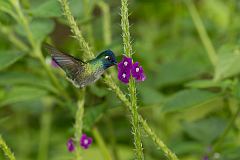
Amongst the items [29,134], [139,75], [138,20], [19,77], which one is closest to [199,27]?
[19,77]

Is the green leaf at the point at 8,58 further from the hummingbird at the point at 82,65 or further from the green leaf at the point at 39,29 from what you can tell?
the hummingbird at the point at 82,65

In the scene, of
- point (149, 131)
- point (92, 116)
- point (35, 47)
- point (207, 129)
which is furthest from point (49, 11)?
point (207, 129)

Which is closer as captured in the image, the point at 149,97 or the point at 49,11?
the point at 49,11

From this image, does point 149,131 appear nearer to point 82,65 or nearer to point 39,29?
point 82,65

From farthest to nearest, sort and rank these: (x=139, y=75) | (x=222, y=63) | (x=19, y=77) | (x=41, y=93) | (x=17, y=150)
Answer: (x=17, y=150), (x=19, y=77), (x=41, y=93), (x=222, y=63), (x=139, y=75)

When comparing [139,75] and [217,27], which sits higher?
[217,27]

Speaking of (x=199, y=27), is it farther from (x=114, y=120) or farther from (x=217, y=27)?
(x=114, y=120)

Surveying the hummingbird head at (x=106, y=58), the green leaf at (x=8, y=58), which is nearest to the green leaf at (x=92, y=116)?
the green leaf at (x=8, y=58)
